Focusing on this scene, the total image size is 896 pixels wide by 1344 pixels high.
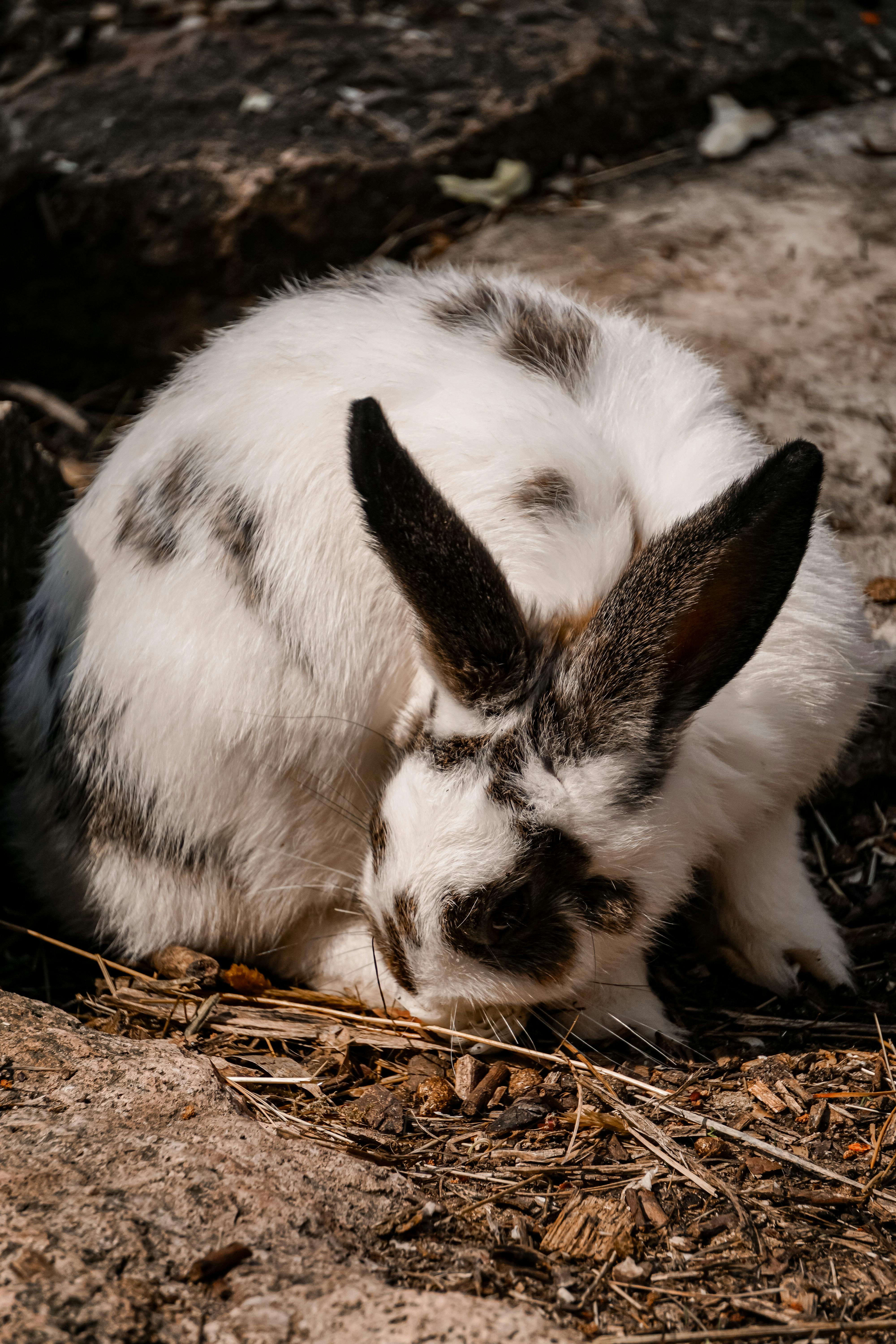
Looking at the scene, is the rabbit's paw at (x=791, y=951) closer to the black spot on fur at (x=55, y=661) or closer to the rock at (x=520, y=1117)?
the rock at (x=520, y=1117)

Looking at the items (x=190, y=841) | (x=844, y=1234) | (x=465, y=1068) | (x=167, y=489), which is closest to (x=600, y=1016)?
(x=465, y=1068)

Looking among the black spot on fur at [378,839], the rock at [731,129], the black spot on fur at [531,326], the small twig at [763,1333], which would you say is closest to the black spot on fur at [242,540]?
the black spot on fur at [378,839]

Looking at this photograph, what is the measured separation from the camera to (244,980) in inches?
136

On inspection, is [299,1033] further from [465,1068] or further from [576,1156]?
[576,1156]

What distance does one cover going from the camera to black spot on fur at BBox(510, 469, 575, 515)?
115 inches

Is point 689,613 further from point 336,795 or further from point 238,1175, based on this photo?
point 238,1175

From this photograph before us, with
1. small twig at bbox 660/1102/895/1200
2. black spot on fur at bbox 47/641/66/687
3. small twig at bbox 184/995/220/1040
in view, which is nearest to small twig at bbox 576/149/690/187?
black spot on fur at bbox 47/641/66/687

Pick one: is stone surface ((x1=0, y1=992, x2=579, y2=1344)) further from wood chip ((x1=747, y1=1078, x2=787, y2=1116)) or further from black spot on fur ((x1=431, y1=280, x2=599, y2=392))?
black spot on fur ((x1=431, y1=280, x2=599, y2=392))

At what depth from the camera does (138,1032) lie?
10.7ft

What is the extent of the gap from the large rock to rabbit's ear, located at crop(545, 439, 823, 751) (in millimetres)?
3850

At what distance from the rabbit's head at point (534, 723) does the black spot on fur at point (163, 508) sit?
80cm

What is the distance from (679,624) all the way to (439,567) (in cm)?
53

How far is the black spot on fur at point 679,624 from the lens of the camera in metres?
2.37

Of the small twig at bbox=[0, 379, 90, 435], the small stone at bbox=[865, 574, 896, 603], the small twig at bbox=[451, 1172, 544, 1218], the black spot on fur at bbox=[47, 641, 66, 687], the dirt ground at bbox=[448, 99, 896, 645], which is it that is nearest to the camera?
the small twig at bbox=[451, 1172, 544, 1218]
